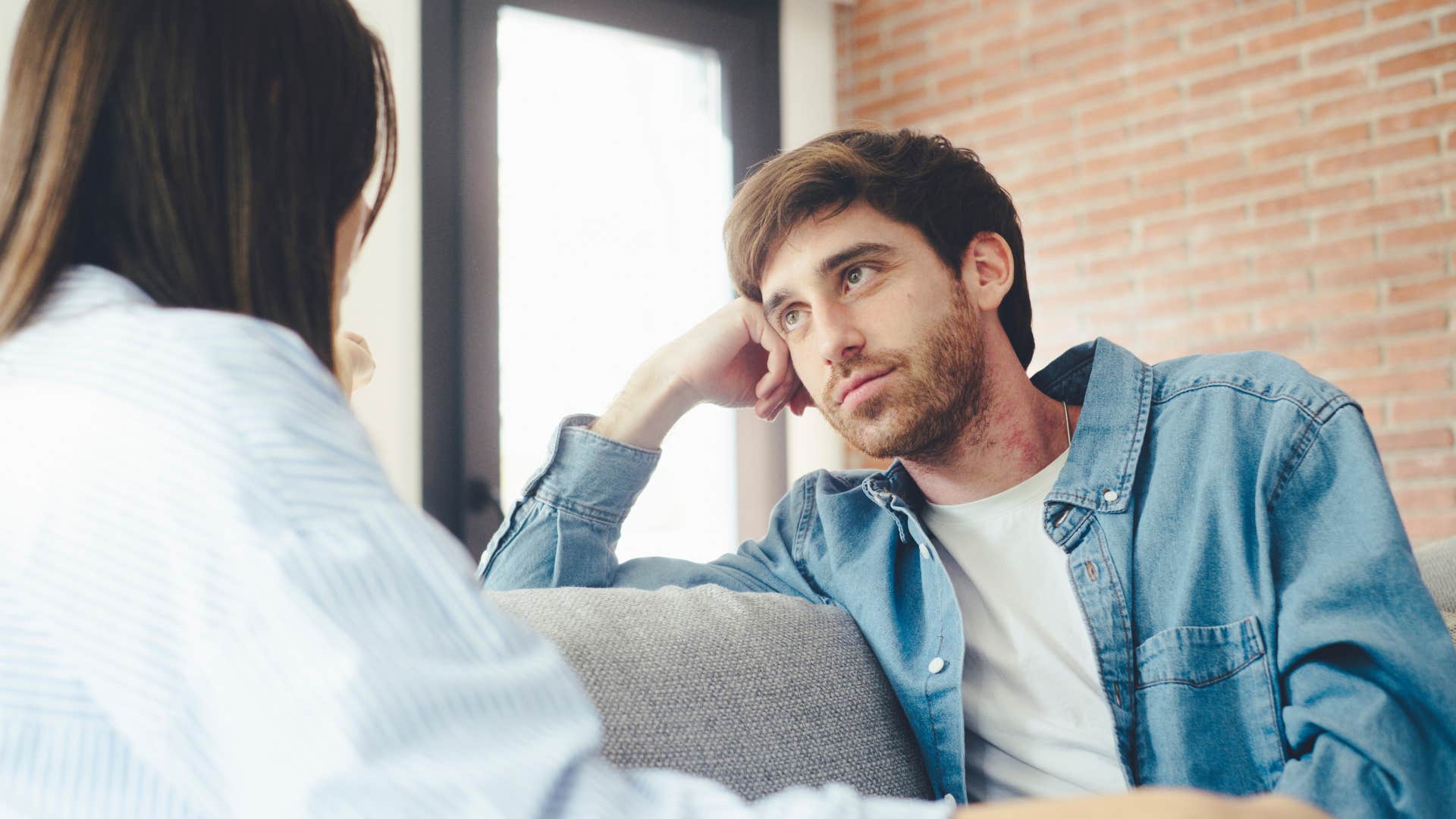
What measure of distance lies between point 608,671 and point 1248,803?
0.66 metres

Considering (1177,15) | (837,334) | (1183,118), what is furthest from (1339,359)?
(837,334)

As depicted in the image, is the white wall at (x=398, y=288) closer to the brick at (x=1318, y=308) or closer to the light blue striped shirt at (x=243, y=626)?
the brick at (x=1318, y=308)

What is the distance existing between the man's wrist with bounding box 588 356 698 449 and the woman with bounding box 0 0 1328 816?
3.06ft

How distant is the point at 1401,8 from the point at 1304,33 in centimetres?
23

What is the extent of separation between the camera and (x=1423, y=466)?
3.01 meters

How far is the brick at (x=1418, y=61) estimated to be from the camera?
2.98 metres

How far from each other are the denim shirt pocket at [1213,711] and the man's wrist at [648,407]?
0.69m

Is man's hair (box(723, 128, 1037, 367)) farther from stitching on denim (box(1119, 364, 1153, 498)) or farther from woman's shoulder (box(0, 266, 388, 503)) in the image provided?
woman's shoulder (box(0, 266, 388, 503))

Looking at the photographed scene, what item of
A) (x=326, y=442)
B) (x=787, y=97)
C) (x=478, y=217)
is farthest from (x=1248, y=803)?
(x=787, y=97)

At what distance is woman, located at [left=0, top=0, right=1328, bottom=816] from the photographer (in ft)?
1.54

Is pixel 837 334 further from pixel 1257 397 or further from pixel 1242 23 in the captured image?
pixel 1242 23

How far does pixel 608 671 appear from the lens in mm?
1074

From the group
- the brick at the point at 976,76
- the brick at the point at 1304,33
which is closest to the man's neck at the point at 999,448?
the brick at the point at 1304,33

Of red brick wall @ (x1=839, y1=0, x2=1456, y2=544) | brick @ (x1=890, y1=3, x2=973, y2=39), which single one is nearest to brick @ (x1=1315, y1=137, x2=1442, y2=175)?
red brick wall @ (x1=839, y1=0, x2=1456, y2=544)
